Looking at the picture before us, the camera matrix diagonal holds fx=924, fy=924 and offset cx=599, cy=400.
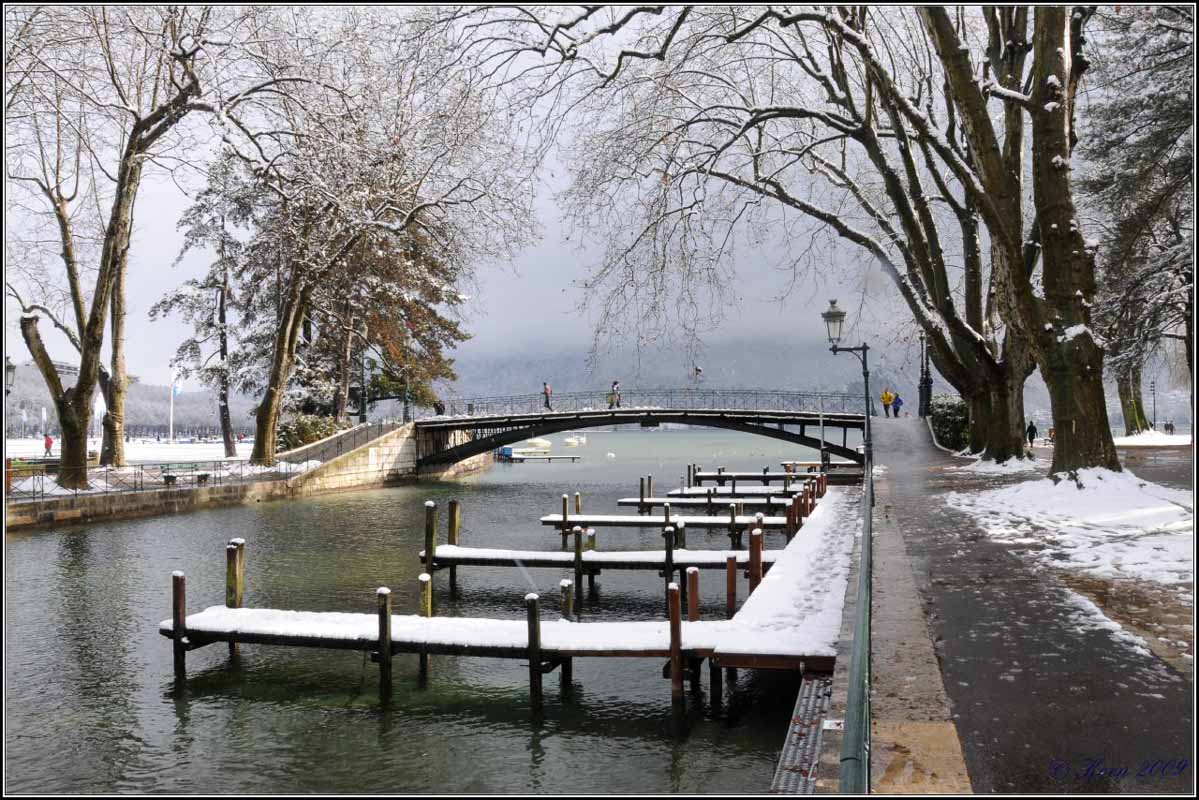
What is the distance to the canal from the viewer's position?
1001 cm

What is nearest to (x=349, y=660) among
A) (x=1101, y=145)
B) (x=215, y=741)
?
(x=215, y=741)

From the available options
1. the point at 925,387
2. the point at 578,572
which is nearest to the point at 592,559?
the point at 578,572

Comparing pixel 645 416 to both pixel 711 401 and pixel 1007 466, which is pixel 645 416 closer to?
pixel 711 401

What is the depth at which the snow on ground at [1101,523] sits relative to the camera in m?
9.30

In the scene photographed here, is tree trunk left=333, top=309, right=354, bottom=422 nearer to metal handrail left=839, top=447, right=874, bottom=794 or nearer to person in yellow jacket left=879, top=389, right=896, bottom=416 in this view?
person in yellow jacket left=879, top=389, right=896, bottom=416

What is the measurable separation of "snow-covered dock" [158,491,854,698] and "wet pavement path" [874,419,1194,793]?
76.8 inches

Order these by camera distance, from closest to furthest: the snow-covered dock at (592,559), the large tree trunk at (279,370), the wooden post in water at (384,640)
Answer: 1. the wooden post in water at (384,640)
2. the snow-covered dock at (592,559)
3. the large tree trunk at (279,370)

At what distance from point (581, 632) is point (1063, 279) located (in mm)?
9005

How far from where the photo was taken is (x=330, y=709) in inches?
478

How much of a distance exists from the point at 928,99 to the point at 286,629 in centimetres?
1920

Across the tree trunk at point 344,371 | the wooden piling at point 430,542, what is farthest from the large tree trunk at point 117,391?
the wooden piling at point 430,542

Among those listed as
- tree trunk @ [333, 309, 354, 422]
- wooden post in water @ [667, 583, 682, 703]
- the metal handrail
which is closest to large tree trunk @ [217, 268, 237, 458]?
tree trunk @ [333, 309, 354, 422]

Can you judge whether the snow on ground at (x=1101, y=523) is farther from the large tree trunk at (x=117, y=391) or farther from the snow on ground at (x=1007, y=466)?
the large tree trunk at (x=117, y=391)

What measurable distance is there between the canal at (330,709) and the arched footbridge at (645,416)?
27.8 metres
